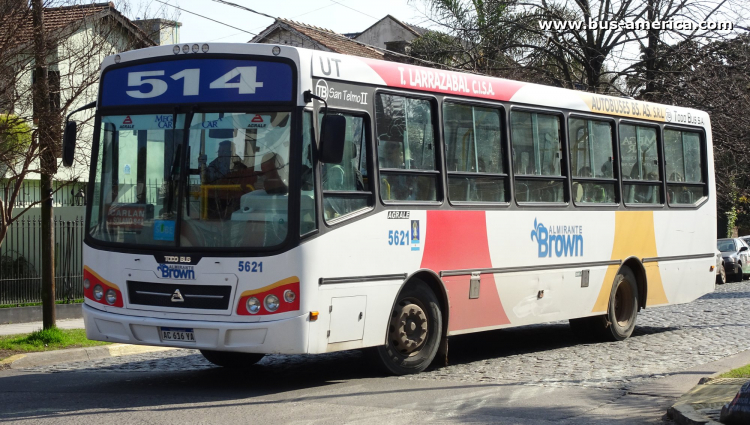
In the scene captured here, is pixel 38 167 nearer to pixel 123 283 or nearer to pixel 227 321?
pixel 123 283

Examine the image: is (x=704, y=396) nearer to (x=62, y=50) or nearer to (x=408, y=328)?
(x=408, y=328)

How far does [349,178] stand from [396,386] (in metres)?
2.06

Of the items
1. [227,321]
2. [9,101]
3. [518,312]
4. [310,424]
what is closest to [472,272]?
[518,312]

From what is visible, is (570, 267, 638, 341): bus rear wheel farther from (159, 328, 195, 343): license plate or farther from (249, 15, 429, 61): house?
(249, 15, 429, 61): house

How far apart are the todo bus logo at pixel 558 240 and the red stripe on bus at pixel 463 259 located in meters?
1.09

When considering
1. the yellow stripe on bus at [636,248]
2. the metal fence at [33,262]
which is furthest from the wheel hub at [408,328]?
the metal fence at [33,262]

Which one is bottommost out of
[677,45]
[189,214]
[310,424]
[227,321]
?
[310,424]

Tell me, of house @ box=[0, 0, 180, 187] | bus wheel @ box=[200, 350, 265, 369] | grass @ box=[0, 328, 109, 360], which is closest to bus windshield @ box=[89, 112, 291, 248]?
bus wheel @ box=[200, 350, 265, 369]

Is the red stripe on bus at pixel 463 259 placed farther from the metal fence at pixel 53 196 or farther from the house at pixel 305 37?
the house at pixel 305 37

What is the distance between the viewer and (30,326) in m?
17.0

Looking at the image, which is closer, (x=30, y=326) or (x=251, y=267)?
(x=251, y=267)

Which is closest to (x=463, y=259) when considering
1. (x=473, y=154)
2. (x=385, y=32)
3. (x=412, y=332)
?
(x=412, y=332)

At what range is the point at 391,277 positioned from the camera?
9875 mm

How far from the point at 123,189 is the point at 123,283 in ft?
3.00
